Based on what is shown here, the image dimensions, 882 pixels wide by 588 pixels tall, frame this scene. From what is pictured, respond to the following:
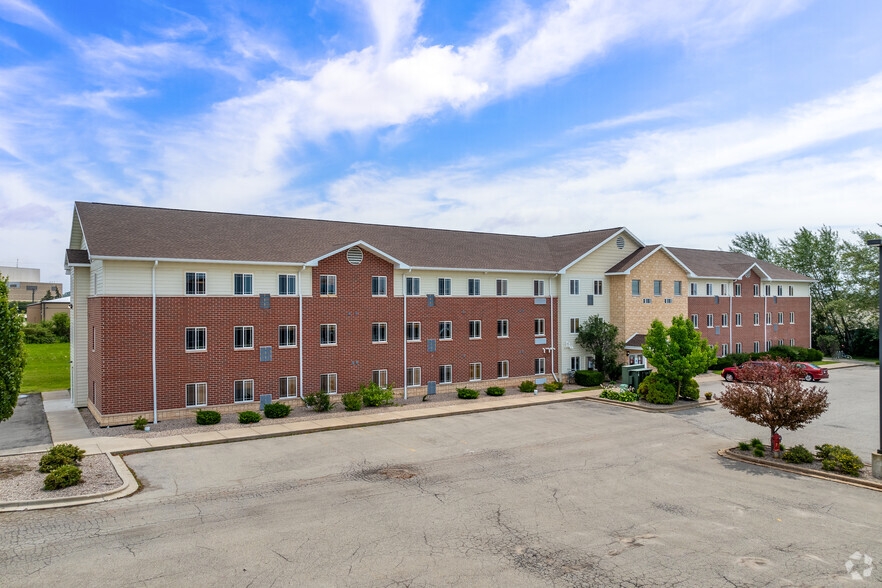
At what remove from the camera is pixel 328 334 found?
103ft

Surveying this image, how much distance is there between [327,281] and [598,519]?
818 inches

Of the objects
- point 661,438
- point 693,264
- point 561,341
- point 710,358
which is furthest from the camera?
point 693,264

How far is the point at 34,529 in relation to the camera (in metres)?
13.8

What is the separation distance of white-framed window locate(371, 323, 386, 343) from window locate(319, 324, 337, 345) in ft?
7.93

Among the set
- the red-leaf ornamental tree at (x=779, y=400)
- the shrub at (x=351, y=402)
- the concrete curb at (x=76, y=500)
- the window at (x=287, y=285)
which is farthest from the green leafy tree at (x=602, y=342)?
the concrete curb at (x=76, y=500)

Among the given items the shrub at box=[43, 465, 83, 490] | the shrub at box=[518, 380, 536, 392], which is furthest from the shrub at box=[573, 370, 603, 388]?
the shrub at box=[43, 465, 83, 490]

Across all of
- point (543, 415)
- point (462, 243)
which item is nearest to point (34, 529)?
point (543, 415)

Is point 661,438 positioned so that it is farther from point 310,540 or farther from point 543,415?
point 310,540

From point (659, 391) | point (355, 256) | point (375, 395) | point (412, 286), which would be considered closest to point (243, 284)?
point (355, 256)

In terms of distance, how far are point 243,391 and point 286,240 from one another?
9.08 m

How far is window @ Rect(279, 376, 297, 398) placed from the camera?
2978 cm

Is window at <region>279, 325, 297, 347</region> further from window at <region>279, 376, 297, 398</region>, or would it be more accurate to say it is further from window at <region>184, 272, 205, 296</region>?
window at <region>184, 272, 205, 296</region>

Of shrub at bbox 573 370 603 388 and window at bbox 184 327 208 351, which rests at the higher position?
window at bbox 184 327 208 351

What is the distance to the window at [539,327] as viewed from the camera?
39.5 metres
